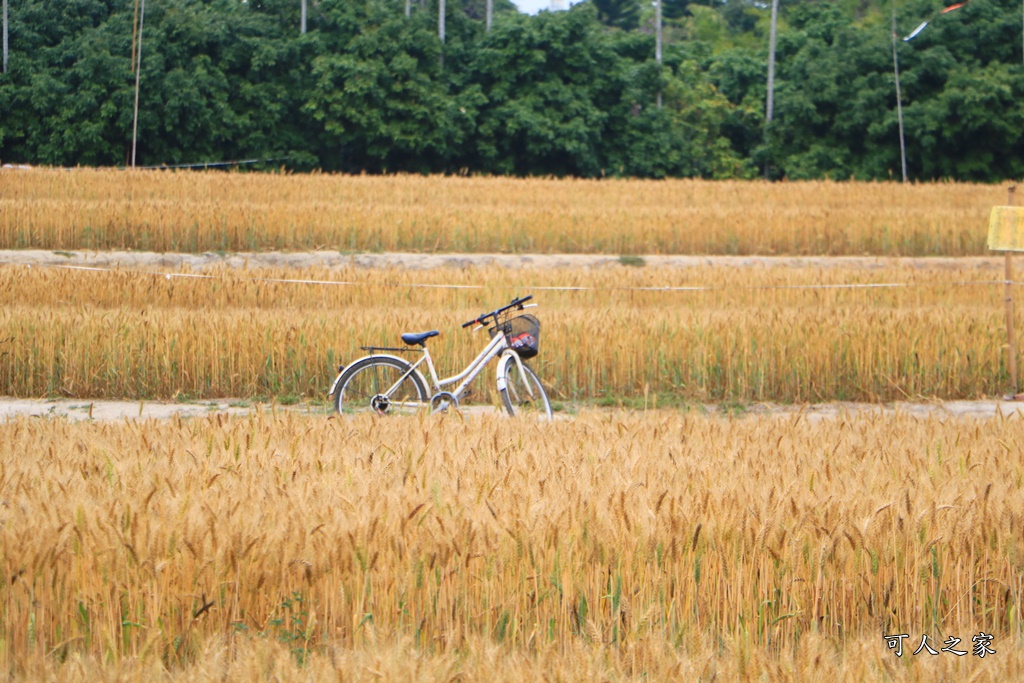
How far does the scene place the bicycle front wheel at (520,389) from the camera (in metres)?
8.93

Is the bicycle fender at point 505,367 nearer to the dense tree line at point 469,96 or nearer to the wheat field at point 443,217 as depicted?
the wheat field at point 443,217

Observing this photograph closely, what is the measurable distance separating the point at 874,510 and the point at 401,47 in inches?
1583

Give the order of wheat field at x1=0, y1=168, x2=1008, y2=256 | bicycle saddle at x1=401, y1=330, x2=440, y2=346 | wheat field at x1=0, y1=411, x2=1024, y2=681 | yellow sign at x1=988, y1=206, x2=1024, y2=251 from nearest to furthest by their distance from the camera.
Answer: wheat field at x1=0, y1=411, x2=1024, y2=681 → bicycle saddle at x1=401, y1=330, x2=440, y2=346 → yellow sign at x1=988, y1=206, x2=1024, y2=251 → wheat field at x1=0, y1=168, x2=1008, y2=256

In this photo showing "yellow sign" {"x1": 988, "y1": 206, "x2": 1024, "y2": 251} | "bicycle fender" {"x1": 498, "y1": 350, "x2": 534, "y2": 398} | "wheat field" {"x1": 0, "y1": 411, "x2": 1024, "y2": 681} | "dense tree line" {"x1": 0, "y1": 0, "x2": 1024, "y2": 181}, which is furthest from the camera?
"dense tree line" {"x1": 0, "y1": 0, "x2": 1024, "y2": 181}

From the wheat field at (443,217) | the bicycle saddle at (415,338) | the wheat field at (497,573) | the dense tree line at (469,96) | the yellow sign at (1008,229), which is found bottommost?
the wheat field at (497,573)

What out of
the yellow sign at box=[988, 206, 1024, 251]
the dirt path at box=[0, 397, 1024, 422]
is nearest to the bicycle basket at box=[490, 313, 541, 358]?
the dirt path at box=[0, 397, 1024, 422]

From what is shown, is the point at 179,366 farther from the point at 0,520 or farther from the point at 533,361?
the point at 0,520

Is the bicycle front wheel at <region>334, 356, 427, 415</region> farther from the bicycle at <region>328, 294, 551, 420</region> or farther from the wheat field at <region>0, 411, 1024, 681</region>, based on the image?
the wheat field at <region>0, 411, 1024, 681</region>

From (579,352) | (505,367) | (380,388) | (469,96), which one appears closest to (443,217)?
(579,352)

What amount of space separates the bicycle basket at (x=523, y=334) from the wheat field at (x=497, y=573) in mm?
3602

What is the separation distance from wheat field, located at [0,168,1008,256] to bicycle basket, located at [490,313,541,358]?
1296cm

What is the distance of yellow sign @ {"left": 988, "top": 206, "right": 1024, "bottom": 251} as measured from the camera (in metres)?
10.3

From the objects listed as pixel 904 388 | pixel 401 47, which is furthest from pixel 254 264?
pixel 401 47

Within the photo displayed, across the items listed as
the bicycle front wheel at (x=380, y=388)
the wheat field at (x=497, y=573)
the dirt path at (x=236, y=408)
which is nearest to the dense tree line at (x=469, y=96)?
the dirt path at (x=236, y=408)
